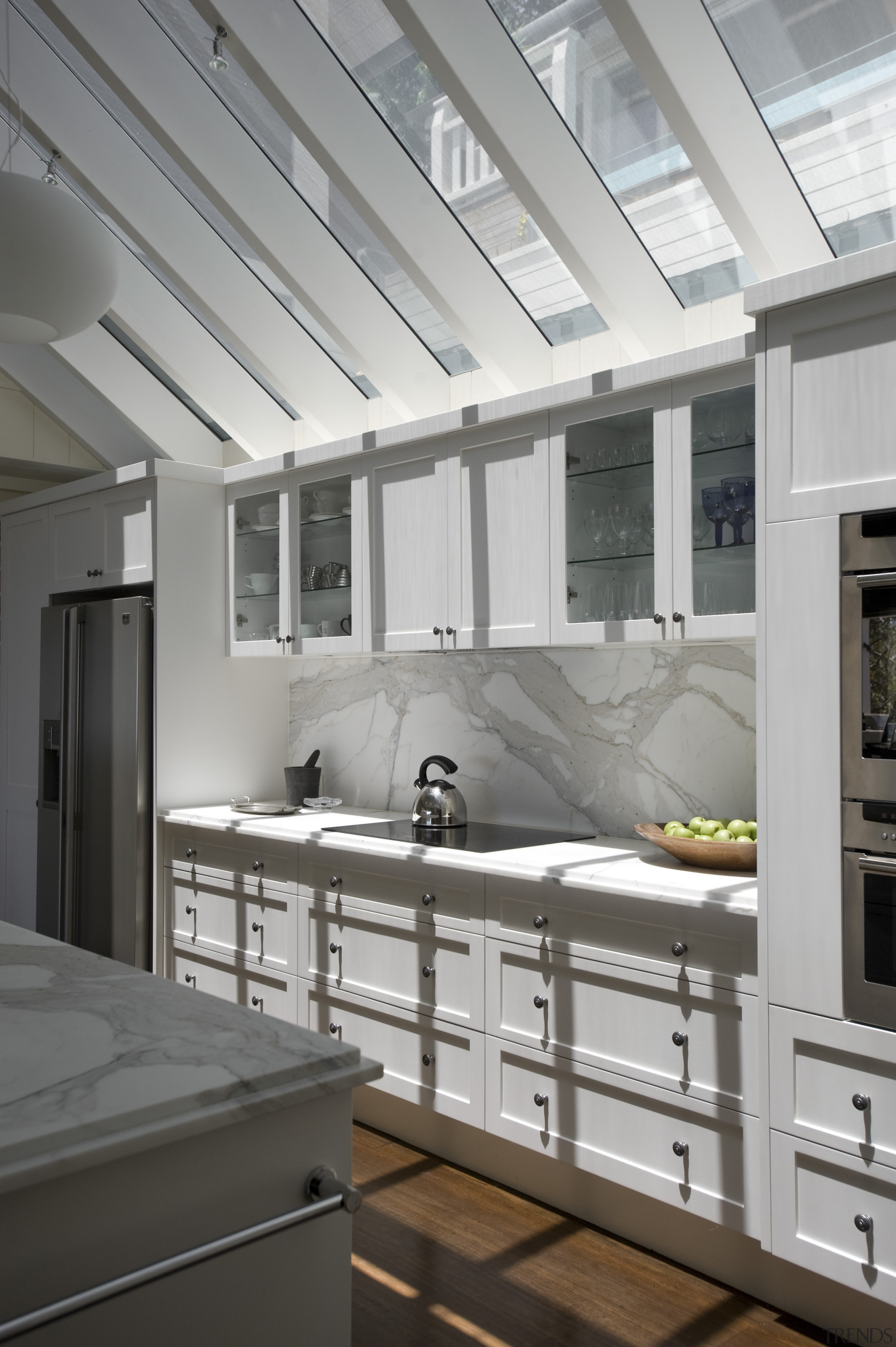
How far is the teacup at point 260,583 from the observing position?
166 inches

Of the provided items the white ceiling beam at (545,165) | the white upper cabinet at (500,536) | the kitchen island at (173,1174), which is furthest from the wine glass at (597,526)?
the kitchen island at (173,1174)

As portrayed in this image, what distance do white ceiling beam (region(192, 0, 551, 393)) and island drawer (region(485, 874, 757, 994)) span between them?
1.77m

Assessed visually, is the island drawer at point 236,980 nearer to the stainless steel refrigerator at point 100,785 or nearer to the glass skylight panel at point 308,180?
the stainless steel refrigerator at point 100,785

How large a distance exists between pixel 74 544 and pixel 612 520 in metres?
2.77

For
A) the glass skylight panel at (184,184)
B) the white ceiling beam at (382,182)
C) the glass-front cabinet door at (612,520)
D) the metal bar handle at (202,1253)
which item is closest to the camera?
the metal bar handle at (202,1253)

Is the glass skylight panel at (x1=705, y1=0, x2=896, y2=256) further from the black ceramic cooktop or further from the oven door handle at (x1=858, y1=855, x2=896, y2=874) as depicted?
the black ceramic cooktop

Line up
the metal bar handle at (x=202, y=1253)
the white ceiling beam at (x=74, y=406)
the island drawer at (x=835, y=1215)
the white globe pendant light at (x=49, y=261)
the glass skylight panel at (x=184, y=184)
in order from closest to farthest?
the metal bar handle at (x=202, y=1253), the white globe pendant light at (x=49, y=261), the island drawer at (x=835, y=1215), the glass skylight panel at (x=184, y=184), the white ceiling beam at (x=74, y=406)

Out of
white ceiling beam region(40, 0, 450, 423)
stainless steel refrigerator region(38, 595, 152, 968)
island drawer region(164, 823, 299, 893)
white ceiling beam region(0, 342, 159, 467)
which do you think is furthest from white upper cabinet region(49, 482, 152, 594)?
island drawer region(164, 823, 299, 893)

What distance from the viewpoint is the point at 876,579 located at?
2141 mm

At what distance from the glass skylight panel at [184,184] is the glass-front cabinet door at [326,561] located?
514mm

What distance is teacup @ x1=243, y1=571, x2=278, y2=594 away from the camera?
4.22 metres

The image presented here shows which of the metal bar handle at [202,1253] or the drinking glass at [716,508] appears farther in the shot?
the drinking glass at [716,508]

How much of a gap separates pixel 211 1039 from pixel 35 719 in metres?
3.98

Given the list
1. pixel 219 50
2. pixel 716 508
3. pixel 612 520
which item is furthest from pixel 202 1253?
pixel 219 50
